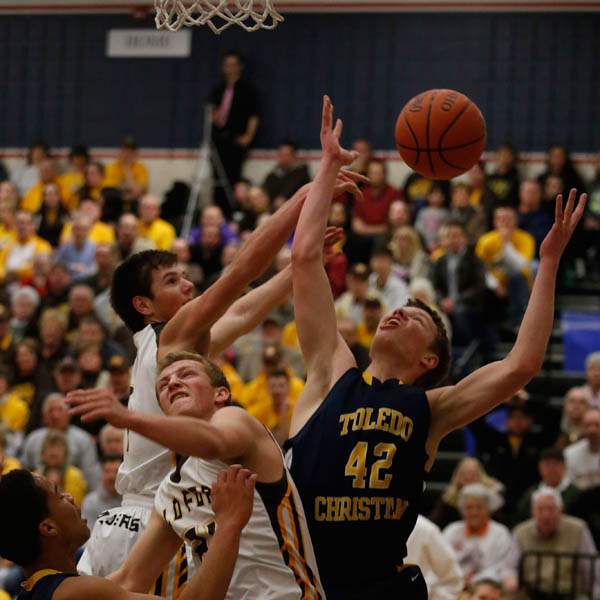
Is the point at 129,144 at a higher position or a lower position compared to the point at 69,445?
higher

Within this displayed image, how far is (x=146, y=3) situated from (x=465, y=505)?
10.4m

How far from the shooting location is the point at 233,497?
4.81m

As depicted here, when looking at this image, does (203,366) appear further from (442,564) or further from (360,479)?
(442,564)

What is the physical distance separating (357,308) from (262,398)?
1556 mm

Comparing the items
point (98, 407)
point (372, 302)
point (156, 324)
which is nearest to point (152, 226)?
point (372, 302)

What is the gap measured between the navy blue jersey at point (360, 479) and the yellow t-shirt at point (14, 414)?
7.35m

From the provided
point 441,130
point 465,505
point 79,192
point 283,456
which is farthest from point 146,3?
point 283,456

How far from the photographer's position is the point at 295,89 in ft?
61.4

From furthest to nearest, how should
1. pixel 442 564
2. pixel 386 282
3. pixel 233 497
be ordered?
pixel 386 282 < pixel 442 564 < pixel 233 497

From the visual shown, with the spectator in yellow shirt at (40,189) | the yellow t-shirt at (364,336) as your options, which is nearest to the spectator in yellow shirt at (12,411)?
the yellow t-shirt at (364,336)

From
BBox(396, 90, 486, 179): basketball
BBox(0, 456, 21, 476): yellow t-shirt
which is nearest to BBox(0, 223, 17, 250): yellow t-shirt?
BBox(0, 456, 21, 476): yellow t-shirt

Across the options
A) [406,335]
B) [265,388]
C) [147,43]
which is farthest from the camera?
[147,43]

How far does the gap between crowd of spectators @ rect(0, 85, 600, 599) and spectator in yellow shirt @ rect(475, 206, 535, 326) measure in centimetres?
2

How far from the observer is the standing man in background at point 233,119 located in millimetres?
17969
